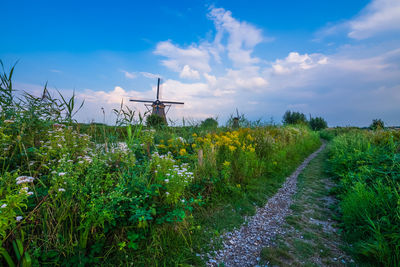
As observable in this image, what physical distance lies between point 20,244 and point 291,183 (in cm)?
635

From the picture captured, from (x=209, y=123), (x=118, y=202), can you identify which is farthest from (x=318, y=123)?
(x=118, y=202)

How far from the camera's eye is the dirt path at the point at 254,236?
2.69 meters

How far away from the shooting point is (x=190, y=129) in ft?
21.8

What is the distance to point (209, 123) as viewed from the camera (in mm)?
7785

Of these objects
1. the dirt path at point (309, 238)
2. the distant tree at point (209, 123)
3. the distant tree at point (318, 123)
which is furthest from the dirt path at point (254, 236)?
the distant tree at point (318, 123)

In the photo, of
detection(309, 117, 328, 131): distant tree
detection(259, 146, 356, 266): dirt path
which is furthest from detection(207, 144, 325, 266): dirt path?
detection(309, 117, 328, 131): distant tree

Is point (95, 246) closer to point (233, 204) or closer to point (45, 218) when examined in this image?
point (45, 218)

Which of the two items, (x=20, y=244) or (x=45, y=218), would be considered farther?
(x=45, y=218)

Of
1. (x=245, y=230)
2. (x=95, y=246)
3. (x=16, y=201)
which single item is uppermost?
(x=16, y=201)

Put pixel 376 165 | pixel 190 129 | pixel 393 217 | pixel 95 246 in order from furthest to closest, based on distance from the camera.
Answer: pixel 190 129 → pixel 376 165 → pixel 393 217 → pixel 95 246

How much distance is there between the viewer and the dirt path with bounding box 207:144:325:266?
2692mm

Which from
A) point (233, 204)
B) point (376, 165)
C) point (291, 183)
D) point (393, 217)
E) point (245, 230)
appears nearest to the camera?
point (393, 217)

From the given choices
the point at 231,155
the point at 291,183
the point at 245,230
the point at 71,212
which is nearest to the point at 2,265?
the point at 71,212

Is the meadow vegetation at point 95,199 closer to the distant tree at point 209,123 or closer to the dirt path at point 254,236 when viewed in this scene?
the dirt path at point 254,236
